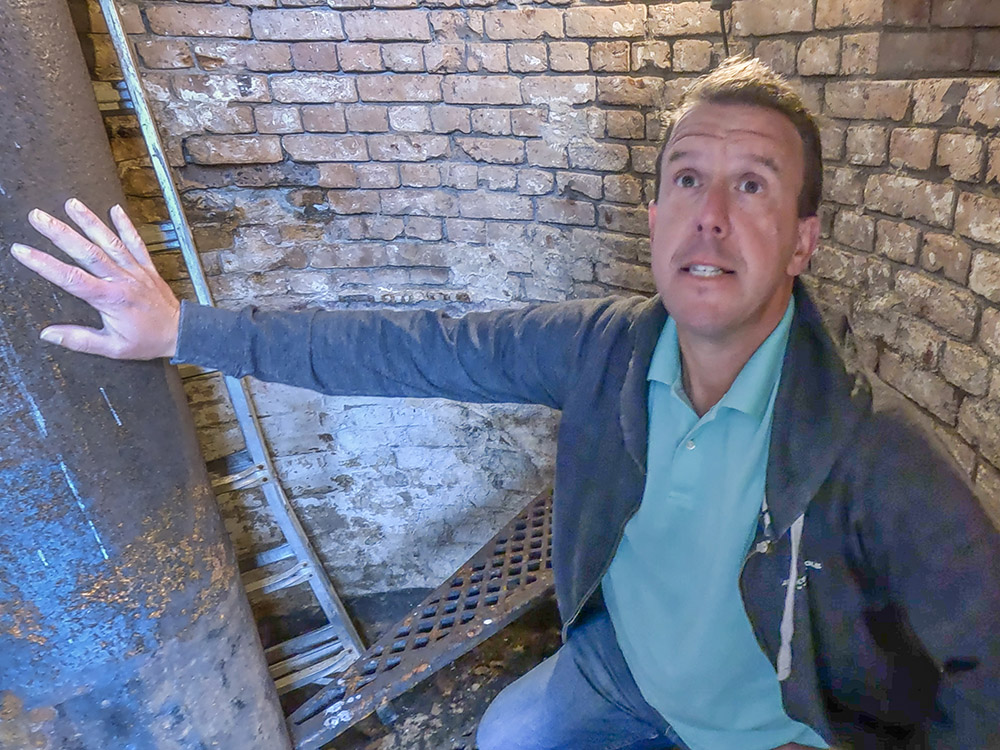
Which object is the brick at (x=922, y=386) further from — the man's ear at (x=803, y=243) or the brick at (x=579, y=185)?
the brick at (x=579, y=185)

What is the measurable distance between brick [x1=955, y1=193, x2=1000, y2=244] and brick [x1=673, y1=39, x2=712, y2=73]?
2.73ft

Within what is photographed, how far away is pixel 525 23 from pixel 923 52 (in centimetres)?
109

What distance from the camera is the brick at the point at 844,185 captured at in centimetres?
168

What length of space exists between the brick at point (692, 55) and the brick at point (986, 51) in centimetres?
71

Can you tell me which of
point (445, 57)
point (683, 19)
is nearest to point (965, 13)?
point (683, 19)

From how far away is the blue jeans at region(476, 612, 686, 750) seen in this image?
1.55 metres

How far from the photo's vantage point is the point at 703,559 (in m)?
1.24

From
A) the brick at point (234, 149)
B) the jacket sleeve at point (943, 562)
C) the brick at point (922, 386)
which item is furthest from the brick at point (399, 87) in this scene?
the jacket sleeve at point (943, 562)

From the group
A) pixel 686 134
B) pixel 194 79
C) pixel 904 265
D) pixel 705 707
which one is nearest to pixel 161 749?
pixel 705 707

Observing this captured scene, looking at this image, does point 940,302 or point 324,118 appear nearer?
point 940,302

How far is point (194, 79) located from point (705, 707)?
209 cm

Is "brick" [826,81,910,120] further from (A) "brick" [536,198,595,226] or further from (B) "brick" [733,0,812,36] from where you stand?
(A) "brick" [536,198,595,226]

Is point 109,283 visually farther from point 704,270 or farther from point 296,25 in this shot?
point 296,25

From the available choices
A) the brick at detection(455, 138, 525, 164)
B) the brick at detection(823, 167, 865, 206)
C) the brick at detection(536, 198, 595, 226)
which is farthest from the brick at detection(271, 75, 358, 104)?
the brick at detection(823, 167, 865, 206)
